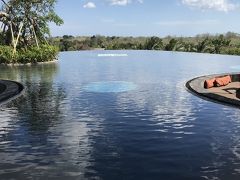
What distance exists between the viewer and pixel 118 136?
14.9m

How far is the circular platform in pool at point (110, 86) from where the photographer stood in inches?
1052

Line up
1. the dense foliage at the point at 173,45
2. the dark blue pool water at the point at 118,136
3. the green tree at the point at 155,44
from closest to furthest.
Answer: the dark blue pool water at the point at 118,136 < the dense foliage at the point at 173,45 < the green tree at the point at 155,44

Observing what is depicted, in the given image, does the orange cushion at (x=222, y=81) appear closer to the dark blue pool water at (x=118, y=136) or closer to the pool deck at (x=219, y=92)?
the pool deck at (x=219, y=92)

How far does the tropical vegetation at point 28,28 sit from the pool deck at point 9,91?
21.3 m

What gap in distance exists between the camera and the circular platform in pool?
26719 millimetres

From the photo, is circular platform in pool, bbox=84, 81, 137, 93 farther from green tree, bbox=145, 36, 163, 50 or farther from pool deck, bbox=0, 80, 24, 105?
green tree, bbox=145, 36, 163, 50

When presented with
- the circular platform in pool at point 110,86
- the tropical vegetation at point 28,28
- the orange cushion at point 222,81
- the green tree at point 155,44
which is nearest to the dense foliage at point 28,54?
the tropical vegetation at point 28,28

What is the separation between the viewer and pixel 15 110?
66.1ft

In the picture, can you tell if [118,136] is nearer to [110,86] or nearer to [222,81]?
[222,81]

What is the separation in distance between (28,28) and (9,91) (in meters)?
31.8

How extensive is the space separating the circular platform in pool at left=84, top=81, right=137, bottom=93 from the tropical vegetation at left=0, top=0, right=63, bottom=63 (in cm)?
2175

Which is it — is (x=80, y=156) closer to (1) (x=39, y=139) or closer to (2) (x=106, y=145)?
(2) (x=106, y=145)

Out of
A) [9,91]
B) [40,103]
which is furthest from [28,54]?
[40,103]

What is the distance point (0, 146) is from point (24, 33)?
43.4 meters
